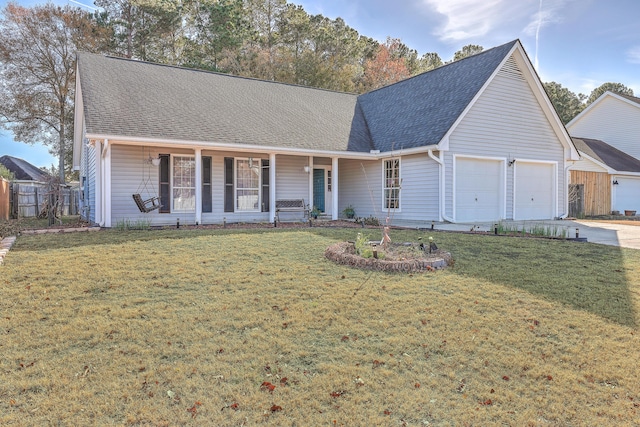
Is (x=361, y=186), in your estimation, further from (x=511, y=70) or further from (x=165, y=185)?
(x=165, y=185)

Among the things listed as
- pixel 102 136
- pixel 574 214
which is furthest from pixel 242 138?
pixel 574 214

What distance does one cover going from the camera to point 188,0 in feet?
91.2

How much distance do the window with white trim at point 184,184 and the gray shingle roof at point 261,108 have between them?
1.31 m

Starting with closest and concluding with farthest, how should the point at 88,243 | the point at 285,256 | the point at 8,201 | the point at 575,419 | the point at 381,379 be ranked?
the point at 575,419, the point at 381,379, the point at 285,256, the point at 88,243, the point at 8,201

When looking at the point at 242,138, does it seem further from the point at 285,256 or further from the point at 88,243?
the point at 285,256

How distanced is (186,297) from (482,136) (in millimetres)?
11546

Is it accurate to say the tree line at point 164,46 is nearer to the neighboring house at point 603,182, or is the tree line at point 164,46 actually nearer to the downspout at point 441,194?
the neighboring house at point 603,182

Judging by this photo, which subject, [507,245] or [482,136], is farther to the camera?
[482,136]

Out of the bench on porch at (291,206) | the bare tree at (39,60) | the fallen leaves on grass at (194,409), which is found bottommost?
the fallen leaves on grass at (194,409)

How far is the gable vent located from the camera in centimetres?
1302

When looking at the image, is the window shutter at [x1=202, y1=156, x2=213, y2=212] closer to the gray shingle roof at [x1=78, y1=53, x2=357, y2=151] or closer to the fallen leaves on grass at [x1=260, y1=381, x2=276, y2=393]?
the gray shingle roof at [x1=78, y1=53, x2=357, y2=151]

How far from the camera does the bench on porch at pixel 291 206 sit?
12.7 metres

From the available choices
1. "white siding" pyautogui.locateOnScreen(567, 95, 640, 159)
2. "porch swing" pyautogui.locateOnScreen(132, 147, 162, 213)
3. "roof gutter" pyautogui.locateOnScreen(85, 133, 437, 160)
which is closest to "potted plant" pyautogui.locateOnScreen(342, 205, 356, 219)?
"roof gutter" pyautogui.locateOnScreen(85, 133, 437, 160)

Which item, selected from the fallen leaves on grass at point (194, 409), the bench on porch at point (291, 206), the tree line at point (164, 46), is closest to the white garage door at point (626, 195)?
the bench on porch at point (291, 206)
